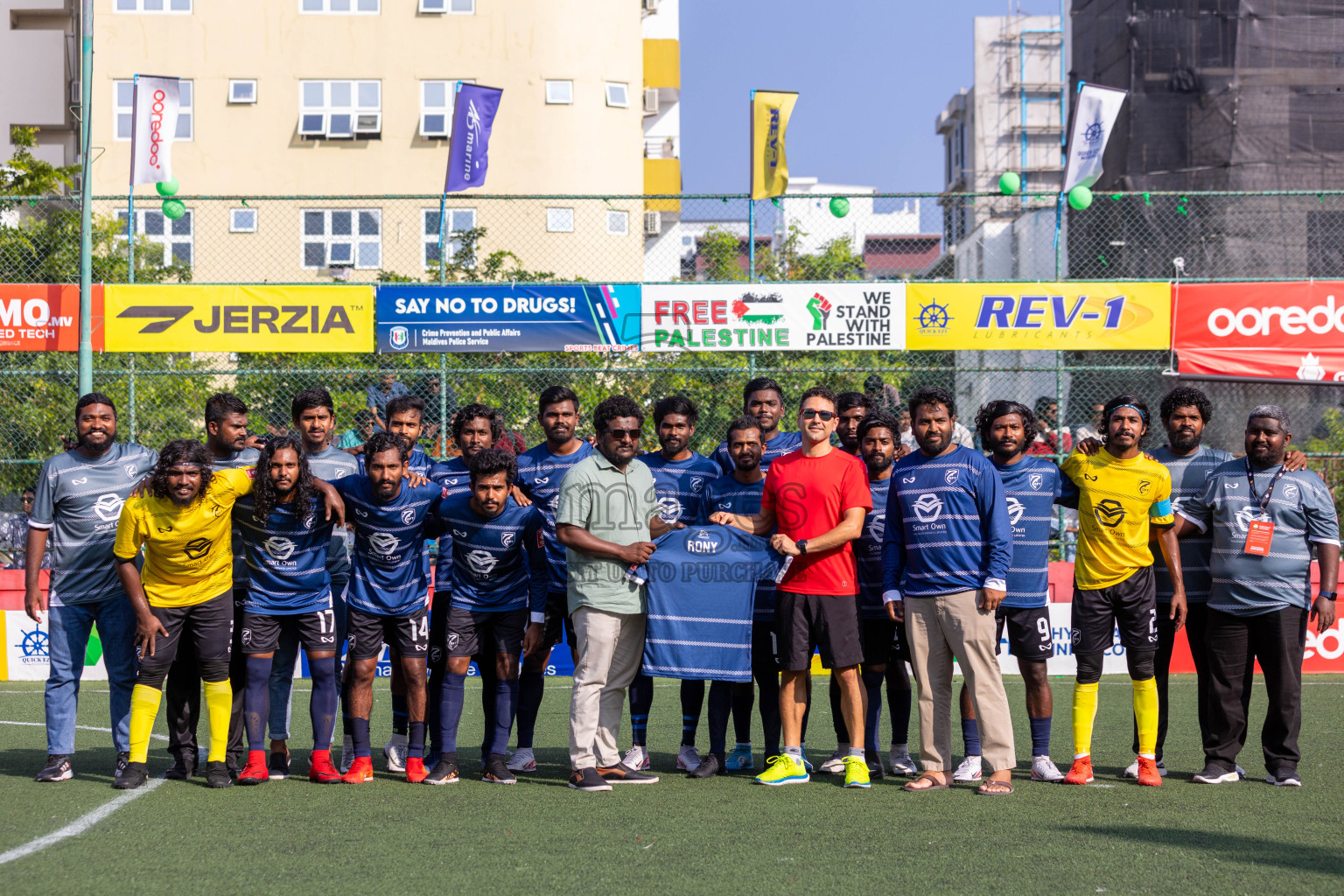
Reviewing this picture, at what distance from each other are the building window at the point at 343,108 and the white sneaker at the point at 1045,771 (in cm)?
2451

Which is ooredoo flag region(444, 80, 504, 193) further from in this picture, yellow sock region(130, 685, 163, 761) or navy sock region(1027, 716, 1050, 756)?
navy sock region(1027, 716, 1050, 756)

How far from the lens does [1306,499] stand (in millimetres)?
6973

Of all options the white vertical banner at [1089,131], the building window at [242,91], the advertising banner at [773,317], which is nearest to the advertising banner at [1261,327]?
the white vertical banner at [1089,131]

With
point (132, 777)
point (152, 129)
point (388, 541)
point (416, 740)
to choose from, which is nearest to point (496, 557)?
point (388, 541)

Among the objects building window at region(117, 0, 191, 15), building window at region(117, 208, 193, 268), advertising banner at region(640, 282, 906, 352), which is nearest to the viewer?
advertising banner at region(640, 282, 906, 352)

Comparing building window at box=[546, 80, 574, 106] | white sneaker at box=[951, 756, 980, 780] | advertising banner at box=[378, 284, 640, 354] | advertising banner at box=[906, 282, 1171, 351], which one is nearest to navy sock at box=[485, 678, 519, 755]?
white sneaker at box=[951, 756, 980, 780]

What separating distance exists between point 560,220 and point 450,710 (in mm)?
21018

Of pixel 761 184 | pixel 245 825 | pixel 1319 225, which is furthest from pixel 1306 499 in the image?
pixel 1319 225

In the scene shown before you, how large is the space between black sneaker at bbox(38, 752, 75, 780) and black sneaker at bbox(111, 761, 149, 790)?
337mm

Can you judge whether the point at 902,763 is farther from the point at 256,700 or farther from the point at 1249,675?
the point at 256,700

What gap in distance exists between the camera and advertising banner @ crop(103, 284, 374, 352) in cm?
1264

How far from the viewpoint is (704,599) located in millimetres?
6902

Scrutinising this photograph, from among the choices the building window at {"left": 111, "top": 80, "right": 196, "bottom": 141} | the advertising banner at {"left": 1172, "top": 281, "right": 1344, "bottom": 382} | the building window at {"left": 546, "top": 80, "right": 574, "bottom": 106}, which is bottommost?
the advertising banner at {"left": 1172, "top": 281, "right": 1344, "bottom": 382}

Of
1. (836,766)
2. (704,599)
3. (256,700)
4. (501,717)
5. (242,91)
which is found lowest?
(836,766)
